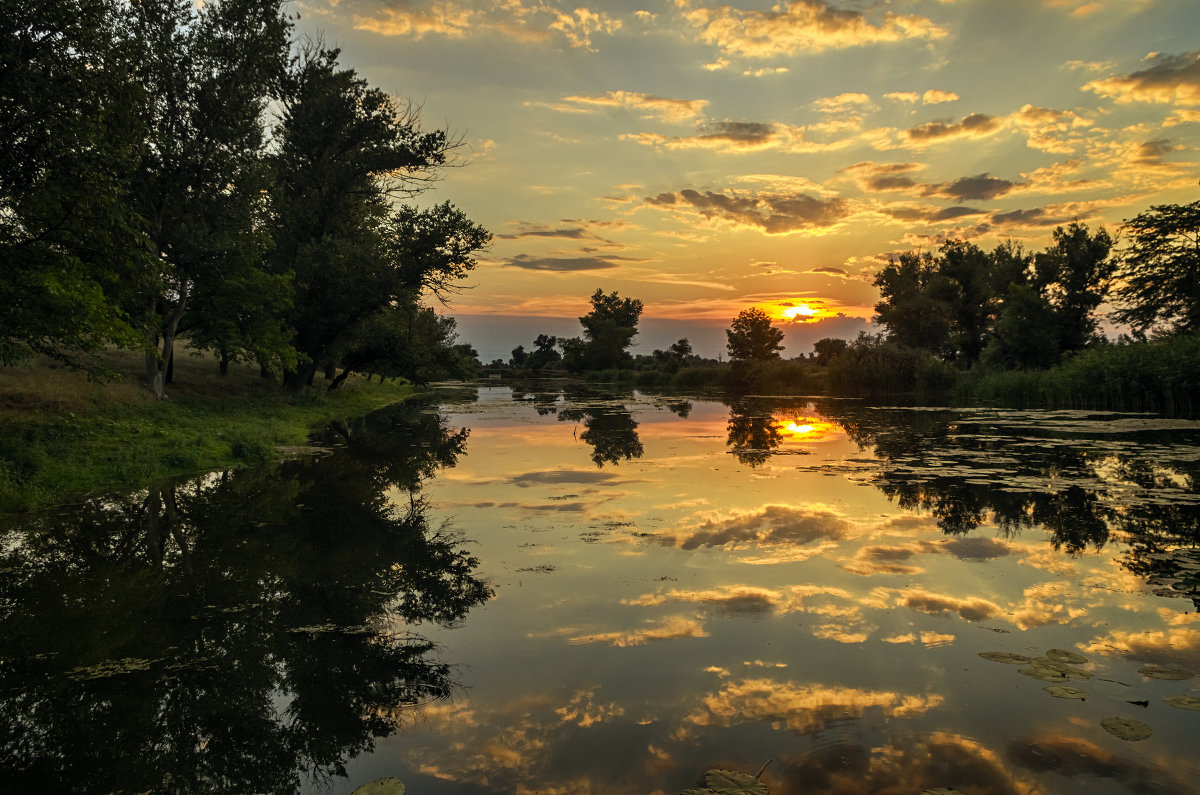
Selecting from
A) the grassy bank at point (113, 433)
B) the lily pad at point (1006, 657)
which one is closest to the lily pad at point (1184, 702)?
the lily pad at point (1006, 657)

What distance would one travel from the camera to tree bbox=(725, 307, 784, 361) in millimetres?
92875

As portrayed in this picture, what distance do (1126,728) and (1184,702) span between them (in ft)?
2.76

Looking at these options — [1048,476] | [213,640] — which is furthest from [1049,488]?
[213,640]

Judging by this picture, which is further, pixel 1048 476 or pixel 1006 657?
pixel 1048 476

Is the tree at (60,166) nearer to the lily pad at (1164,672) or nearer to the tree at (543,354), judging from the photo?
the lily pad at (1164,672)

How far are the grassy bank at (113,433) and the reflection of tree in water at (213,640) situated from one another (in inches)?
99.5

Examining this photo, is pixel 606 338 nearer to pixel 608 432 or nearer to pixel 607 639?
pixel 608 432

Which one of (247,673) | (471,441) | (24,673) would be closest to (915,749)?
(247,673)

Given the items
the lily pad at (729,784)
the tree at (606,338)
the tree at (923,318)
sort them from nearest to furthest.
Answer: the lily pad at (729,784) < the tree at (923,318) < the tree at (606,338)

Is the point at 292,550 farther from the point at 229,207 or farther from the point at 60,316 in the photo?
the point at 229,207

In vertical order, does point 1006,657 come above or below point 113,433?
below

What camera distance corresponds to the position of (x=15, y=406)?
17875mm

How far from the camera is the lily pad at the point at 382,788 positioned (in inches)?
164

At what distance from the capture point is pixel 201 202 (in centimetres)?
2638
